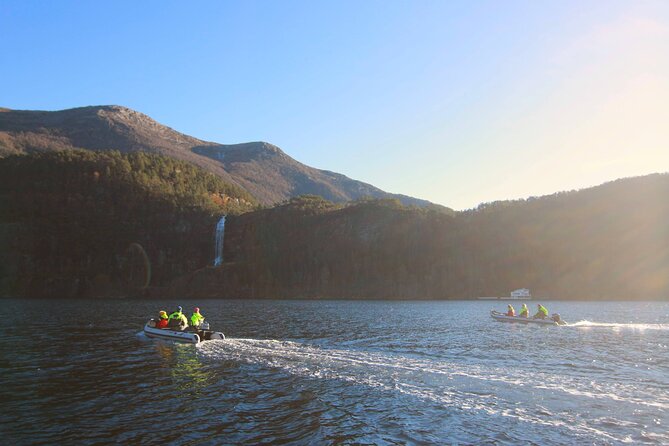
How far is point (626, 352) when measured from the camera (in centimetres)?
3731

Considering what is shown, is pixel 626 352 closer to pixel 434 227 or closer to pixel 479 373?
pixel 479 373

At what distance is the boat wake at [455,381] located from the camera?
2058 centimetres

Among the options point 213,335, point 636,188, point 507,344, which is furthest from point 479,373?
point 636,188

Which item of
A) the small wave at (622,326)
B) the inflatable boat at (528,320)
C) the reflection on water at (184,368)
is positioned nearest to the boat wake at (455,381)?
the reflection on water at (184,368)

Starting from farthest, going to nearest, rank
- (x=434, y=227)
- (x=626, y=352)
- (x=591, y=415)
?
(x=434, y=227), (x=626, y=352), (x=591, y=415)

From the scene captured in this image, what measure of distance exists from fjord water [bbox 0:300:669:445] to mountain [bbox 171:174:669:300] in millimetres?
124189

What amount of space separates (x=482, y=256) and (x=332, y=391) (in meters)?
160

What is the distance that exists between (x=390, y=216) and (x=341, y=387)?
577 ft

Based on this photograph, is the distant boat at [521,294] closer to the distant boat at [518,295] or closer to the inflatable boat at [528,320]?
the distant boat at [518,295]

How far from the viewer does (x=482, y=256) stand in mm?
175000

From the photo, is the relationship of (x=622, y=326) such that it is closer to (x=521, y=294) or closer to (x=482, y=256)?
(x=521, y=294)

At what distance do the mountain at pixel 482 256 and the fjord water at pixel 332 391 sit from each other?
4889 inches

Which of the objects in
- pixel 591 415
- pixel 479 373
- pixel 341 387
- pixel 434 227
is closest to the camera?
pixel 591 415

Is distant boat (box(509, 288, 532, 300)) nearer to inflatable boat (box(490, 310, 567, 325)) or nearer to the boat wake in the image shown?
inflatable boat (box(490, 310, 567, 325))
